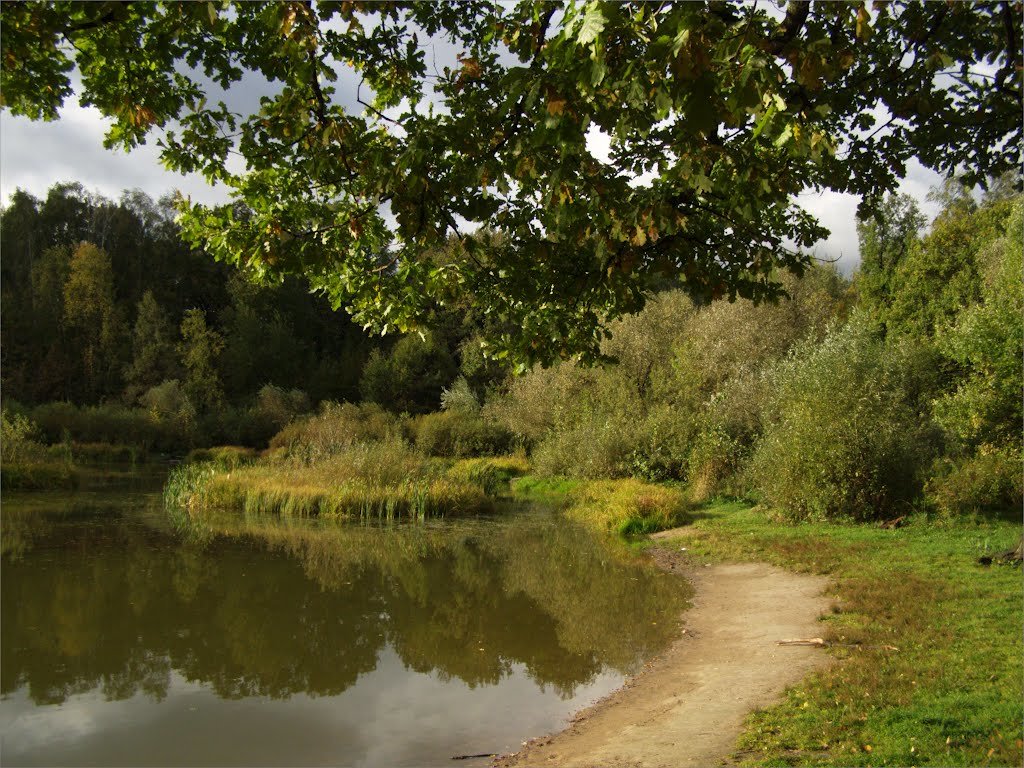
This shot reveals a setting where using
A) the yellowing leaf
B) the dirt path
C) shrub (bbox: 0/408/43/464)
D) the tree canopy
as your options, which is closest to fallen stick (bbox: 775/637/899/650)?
the dirt path

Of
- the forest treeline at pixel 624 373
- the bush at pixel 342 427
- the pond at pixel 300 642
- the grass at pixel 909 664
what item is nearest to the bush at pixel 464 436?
the forest treeline at pixel 624 373

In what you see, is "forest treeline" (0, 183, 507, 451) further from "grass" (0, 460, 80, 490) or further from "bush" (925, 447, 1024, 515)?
"bush" (925, 447, 1024, 515)

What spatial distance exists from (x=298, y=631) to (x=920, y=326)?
2754cm

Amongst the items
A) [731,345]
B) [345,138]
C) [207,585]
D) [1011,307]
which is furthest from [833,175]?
[731,345]

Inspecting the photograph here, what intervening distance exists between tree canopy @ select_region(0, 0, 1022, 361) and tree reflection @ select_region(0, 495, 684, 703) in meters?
4.07

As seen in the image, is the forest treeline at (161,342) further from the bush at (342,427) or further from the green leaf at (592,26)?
the green leaf at (592,26)

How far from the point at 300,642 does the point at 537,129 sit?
727 centimetres

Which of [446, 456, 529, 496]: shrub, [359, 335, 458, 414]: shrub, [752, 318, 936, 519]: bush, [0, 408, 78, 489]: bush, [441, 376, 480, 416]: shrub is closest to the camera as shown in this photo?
[752, 318, 936, 519]: bush

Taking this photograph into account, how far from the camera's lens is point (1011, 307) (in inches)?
687

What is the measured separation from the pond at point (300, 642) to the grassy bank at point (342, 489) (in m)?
3.04

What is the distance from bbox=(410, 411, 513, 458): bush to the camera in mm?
36388

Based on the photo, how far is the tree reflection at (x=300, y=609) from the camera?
8.10 m

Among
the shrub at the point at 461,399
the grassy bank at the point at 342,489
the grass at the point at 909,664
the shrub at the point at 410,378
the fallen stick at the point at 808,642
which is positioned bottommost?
the fallen stick at the point at 808,642

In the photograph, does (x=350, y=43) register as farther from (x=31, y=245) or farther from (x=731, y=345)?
(x=31, y=245)
